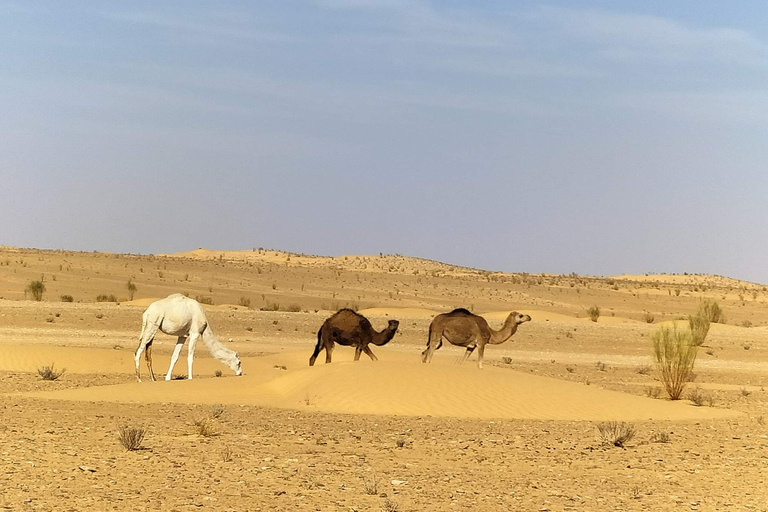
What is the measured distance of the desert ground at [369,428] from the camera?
11469mm

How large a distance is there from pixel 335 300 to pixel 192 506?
53.9 meters

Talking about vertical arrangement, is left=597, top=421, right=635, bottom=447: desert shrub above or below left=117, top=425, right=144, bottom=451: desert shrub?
above

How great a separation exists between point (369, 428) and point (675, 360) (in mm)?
10460

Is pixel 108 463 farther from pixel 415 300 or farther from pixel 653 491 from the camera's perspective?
pixel 415 300

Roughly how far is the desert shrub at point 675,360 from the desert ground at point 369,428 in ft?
2.54

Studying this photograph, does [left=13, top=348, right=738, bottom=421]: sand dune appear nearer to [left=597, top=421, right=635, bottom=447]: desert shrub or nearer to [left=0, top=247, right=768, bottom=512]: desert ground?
[left=0, top=247, right=768, bottom=512]: desert ground

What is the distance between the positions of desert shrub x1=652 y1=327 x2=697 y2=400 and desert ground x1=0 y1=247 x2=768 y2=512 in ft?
2.54

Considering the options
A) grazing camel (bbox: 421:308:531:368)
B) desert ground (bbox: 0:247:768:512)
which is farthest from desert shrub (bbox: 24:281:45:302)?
grazing camel (bbox: 421:308:531:368)

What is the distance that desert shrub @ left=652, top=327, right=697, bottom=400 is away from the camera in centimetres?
2422

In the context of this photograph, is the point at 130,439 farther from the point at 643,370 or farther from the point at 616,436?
the point at 643,370

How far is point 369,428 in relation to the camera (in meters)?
17.1

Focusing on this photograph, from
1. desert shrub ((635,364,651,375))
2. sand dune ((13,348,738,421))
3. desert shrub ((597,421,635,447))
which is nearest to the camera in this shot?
desert shrub ((597,421,635,447))

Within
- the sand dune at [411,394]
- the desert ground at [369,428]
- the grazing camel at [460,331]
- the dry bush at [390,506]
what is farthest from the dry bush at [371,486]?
the grazing camel at [460,331]

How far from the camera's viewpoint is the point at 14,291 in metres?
58.4
